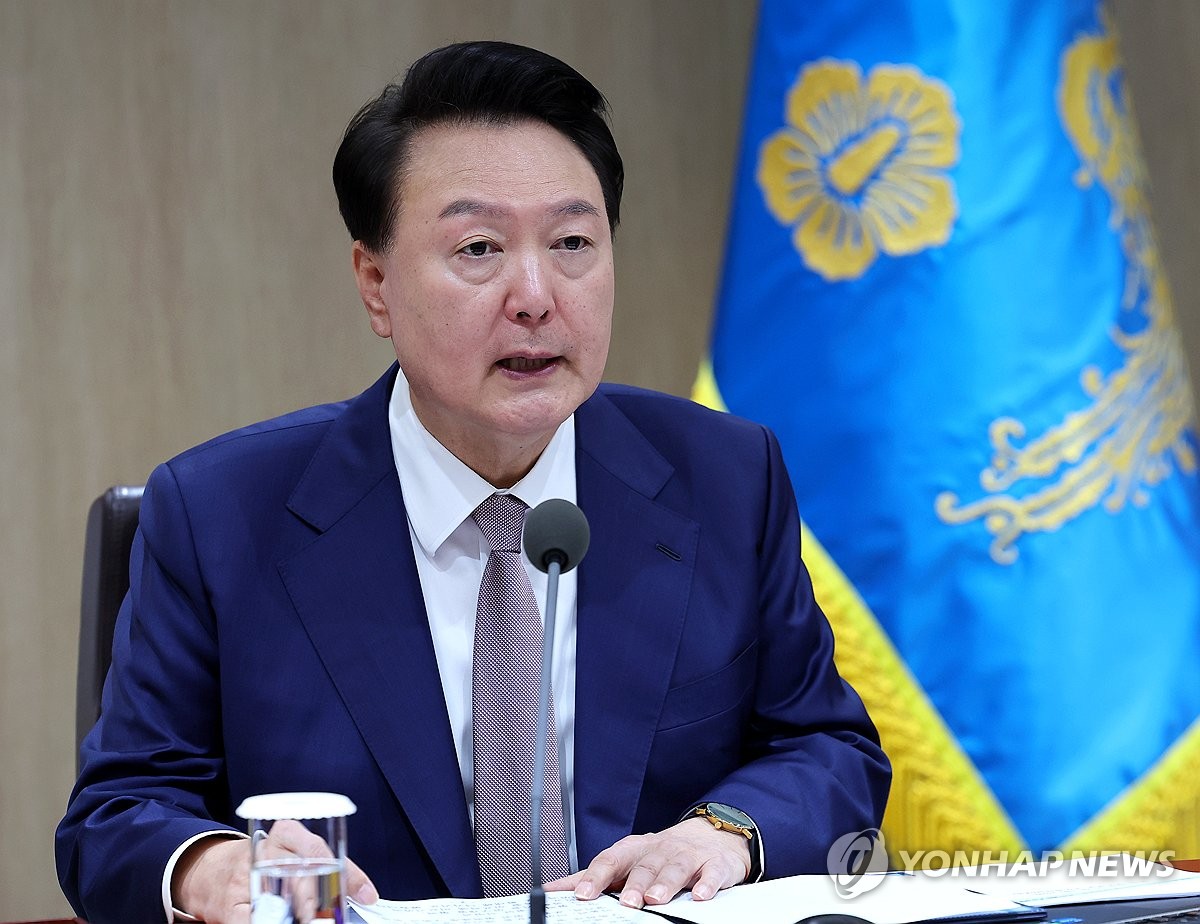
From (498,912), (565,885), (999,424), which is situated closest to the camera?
(498,912)

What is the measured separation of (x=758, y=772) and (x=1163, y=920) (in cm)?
57

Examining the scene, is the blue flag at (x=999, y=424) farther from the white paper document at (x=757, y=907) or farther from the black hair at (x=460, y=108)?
the white paper document at (x=757, y=907)

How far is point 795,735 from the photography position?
5.80 feet

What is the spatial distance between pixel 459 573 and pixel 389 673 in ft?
0.52

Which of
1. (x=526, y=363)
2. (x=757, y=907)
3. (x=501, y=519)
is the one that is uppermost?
(x=526, y=363)

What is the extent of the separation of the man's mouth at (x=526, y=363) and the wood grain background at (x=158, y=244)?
1662 millimetres

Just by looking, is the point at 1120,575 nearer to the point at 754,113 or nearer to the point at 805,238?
the point at 805,238

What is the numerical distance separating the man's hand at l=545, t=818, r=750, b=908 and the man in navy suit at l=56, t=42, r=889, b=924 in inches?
1.9

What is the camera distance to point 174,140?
121 inches

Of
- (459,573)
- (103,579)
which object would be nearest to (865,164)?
(459,573)

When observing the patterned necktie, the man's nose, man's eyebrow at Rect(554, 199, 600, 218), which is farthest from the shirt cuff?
man's eyebrow at Rect(554, 199, 600, 218)

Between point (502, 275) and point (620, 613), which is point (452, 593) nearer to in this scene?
point (620, 613)

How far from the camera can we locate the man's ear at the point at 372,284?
1.81 m

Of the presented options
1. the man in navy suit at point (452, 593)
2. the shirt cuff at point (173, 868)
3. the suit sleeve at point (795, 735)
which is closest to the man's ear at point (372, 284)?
the man in navy suit at point (452, 593)
